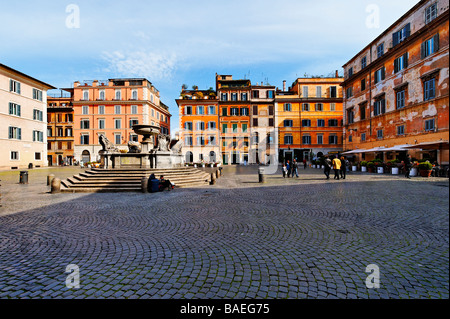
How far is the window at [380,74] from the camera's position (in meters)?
25.5

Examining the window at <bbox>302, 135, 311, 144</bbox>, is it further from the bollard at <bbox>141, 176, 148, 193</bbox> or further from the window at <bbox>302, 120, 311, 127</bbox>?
the bollard at <bbox>141, 176, 148, 193</bbox>

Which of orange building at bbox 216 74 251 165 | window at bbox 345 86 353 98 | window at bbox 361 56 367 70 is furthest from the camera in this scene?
orange building at bbox 216 74 251 165

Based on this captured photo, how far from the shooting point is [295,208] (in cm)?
819

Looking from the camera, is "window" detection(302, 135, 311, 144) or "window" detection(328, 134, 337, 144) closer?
"window" detection(328, 134, 337, 144)

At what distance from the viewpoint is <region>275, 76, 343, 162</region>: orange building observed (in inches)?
1810

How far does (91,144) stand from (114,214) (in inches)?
1854

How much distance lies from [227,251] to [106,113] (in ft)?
168

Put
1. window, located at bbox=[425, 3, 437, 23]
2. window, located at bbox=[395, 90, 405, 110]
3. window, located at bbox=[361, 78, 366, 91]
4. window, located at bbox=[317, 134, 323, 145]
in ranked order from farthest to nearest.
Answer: window, located at bbox=[317, 134, 323, 145]
window, located at bbox=[361, 78, 366, 91]
window, located at bbox=[395, 90, 405, 110]
window, located at bbox=[425, 3, 437, 23]

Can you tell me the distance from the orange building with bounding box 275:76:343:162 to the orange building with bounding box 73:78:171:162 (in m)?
28.0

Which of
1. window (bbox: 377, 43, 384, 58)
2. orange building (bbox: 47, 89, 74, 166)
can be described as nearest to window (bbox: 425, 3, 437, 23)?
window (bbox: 377, 43, 384, 58)
